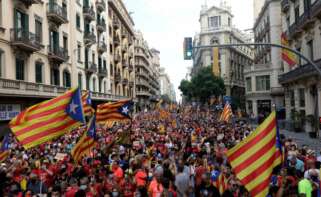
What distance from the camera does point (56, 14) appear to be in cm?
2977

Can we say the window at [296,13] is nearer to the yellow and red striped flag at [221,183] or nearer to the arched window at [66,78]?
the arched window at [66,78]

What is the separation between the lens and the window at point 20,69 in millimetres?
24781

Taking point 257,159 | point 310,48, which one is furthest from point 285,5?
point 257,159

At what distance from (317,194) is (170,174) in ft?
11.7

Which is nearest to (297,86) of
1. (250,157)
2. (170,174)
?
(170,174)

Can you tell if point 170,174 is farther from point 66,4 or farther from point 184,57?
point 66,4

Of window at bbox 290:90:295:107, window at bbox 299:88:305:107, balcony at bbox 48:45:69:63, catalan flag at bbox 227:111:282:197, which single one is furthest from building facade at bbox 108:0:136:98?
catalan flag at bbox 227:111:282:197

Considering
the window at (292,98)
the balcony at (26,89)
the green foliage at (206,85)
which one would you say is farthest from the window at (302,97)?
the green foliage at (206,85)

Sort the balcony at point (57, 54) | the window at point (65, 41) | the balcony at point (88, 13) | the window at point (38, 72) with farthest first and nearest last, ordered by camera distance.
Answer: the balcony at point (88, 13)
the window at point (65, 41)
the balcony at point (57, 54)
the window at point (38, 72)

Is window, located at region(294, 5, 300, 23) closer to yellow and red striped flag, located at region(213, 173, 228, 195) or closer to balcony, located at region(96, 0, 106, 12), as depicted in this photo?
balcony, located at region(96, 0, 106, 12)

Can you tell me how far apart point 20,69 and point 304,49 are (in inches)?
857

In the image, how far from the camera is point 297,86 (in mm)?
31984

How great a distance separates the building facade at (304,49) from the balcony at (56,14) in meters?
19.3

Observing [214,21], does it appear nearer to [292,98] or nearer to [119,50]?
[119,50]
